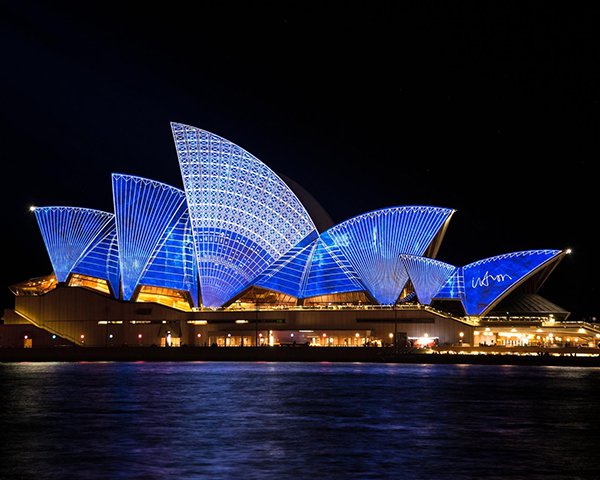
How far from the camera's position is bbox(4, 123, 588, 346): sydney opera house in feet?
312

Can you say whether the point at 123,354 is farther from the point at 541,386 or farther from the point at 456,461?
the point at 456,461

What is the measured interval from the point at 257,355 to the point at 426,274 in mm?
19950

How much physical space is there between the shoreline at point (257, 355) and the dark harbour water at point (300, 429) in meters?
28.5

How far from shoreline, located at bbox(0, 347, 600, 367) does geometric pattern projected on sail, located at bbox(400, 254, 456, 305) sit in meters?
8.06

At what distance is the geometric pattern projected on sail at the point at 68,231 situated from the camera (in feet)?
340

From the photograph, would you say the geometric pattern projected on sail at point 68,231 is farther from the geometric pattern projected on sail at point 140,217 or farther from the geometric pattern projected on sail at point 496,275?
the geometric pattern projected on sail at point 496,275

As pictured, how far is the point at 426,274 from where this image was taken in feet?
314

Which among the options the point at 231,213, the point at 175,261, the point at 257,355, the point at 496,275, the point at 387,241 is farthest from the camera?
the point at 175,261

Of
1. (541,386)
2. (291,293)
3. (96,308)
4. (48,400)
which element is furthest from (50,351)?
(541,386)

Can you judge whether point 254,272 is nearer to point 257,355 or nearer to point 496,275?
point 257,355

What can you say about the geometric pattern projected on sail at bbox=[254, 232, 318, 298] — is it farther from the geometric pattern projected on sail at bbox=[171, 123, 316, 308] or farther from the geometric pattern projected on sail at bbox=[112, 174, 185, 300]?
the geometric pattern projected on sail at bbox=[112, 174, 185, 300]

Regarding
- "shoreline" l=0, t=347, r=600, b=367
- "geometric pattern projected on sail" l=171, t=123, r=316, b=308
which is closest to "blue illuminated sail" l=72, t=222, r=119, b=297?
"shoreline" l=0, t=347, r=600, b=367

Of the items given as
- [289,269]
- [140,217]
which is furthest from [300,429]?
[289,269]

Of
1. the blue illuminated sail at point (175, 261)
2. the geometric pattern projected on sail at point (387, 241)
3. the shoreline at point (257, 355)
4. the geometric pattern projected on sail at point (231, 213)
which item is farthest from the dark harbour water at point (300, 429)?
the blue illuminated sail at point (175, 261)
